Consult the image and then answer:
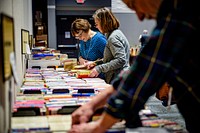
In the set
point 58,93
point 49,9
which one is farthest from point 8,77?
point 49,9

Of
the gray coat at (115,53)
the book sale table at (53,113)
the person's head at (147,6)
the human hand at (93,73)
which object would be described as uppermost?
the person's head at (147,6)

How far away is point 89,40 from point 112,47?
100 cm

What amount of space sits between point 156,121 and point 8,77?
77cm

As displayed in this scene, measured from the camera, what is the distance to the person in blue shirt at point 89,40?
429cm

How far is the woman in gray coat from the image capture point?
140 inches

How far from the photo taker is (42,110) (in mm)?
1921

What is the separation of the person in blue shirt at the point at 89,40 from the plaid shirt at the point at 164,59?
304cm

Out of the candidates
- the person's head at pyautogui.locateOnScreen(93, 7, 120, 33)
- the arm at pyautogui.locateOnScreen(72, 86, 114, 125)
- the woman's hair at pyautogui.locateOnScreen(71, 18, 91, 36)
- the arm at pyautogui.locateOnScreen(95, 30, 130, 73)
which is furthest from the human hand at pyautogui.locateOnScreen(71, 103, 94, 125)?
the woman's hair at pyautogui.locateOnScreen(71, 18, 91, 36)

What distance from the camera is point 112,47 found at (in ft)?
11.6

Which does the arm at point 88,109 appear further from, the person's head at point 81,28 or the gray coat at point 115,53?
the person's head at point 81,28

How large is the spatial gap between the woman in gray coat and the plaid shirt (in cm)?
229

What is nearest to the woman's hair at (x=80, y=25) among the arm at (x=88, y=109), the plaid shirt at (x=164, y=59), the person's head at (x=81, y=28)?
the person's head at (x=81, y=28)

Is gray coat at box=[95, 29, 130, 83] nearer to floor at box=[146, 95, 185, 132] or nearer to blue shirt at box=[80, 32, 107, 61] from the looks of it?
blue shirt at box=[80, 32, 107, 61]

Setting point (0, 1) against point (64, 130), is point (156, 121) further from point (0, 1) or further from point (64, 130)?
point (0, 1)
